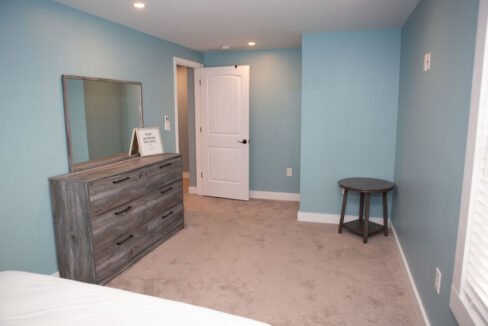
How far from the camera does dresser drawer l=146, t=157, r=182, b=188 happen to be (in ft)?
10.7

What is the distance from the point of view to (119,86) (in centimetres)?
339

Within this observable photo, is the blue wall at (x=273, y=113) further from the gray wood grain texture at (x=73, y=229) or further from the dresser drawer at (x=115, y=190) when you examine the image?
the gray wood grain texture at (x=73, y=229)

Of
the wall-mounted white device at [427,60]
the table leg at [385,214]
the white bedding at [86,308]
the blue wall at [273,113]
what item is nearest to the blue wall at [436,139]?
the wall-mounted white device at [427,60]

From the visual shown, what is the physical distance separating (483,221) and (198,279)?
6.93 feet

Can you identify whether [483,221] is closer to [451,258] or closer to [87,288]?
[451,258]

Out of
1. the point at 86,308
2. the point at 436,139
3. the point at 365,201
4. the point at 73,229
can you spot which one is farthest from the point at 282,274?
Result: the point at 86,308

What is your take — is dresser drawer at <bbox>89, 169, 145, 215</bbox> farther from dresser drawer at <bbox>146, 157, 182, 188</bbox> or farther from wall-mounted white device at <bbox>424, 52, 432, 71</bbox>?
wall-mounted white device at <bbox>424, 52, 432, 71</bbox>

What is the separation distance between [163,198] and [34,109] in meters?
1.45

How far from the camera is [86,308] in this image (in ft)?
4.40

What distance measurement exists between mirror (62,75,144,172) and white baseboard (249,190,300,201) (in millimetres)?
2247

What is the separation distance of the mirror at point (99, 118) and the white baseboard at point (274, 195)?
2247 mm

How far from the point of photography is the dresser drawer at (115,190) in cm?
256

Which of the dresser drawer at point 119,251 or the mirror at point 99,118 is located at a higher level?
the mirror at point 99,118

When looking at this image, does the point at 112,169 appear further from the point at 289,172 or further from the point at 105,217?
the point at 289,172
